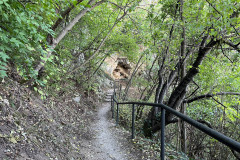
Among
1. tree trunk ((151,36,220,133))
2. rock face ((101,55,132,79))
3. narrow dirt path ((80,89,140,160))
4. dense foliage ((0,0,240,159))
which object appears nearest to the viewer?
dense foliage ((0,0,240,159))

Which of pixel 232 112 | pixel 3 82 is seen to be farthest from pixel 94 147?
pixel 232 112

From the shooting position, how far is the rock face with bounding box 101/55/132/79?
25853 mm

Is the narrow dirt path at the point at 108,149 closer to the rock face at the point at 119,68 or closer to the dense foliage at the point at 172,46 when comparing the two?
the dense foliage at the point at 172,46

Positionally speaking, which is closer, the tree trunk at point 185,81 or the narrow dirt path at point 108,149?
the narrow dirt path at point 108,149

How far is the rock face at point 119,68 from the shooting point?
25.9 meters

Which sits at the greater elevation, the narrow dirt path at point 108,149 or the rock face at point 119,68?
the rock face at point 119,68

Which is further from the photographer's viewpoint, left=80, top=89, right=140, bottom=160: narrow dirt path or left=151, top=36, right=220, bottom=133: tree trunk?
left=151, top=36, right=220, bottom=133: tree trunk

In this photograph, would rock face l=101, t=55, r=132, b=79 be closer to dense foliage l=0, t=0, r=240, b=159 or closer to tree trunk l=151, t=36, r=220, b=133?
dense foliage l=0, t=0, r=240, b=159

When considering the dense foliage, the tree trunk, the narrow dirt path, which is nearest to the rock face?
the dense foliage

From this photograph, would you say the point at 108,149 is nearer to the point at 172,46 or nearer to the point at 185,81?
the point at 185,81

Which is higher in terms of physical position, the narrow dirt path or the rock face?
the rock face

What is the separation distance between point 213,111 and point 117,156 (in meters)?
5.10

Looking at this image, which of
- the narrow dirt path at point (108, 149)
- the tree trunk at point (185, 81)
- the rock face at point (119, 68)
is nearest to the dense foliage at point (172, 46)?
the tree trunk at point (185, 81)

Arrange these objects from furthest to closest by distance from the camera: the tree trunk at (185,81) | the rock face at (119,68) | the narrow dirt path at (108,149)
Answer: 1. the rock face at (119,68)
2. the tree trunk at (185,81)
3. the narrow dirt path at (108,149)
